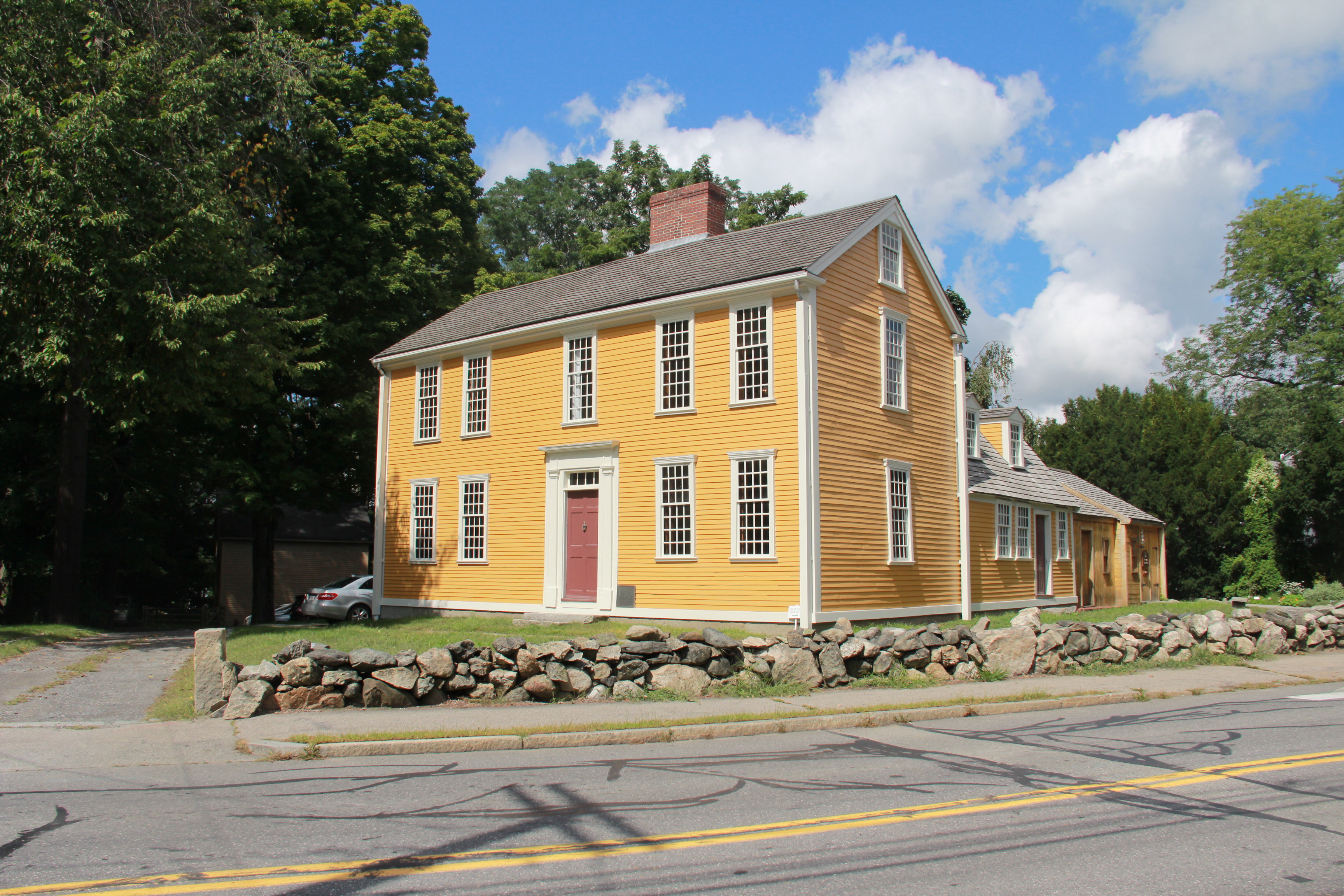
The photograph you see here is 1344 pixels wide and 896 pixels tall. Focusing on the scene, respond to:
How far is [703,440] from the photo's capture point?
19062mm

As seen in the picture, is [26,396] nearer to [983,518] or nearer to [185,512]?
[185,512]

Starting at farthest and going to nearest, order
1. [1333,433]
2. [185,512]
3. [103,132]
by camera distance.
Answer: [185,512] < [1333,433] < [103,132]

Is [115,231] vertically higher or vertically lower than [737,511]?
higher

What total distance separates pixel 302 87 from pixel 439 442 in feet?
32.6

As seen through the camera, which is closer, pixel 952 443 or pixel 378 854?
pixel 378 854

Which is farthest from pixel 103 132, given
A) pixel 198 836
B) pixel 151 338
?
pixel 198 836

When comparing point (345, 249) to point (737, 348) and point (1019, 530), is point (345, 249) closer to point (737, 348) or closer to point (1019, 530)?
point (737, 348)

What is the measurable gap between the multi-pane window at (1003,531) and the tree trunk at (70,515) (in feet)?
73.5

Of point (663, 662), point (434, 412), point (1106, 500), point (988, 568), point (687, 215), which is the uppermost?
point (687, 215)

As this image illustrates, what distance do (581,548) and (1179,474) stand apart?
85.7 feet

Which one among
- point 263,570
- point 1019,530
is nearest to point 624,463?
point 1019,530

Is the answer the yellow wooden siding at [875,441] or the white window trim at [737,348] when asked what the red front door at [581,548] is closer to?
the white window trim at [737,348]

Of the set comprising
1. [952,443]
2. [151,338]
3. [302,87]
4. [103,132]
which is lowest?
[952,443]

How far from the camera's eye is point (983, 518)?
23.4 metres
